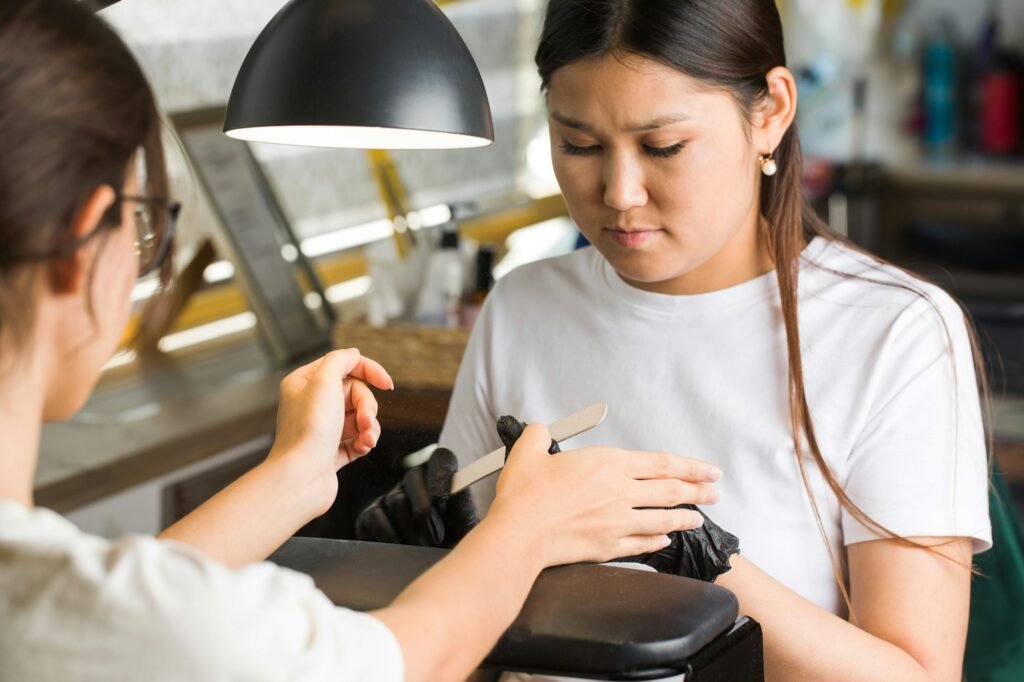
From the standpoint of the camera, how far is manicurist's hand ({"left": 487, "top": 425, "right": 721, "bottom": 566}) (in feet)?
3.10

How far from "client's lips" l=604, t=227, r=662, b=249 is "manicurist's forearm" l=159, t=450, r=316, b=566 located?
47cm

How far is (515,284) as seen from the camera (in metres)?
1.61

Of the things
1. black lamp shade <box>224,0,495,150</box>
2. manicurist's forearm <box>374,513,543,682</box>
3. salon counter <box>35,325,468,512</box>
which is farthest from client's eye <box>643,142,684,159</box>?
salon counter <box>35,325,468,512</box>

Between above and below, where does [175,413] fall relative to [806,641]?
below

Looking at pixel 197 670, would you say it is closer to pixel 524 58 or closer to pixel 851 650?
pixel 851 650

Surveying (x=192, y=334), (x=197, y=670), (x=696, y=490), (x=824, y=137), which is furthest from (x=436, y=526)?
(x=824, y=137)

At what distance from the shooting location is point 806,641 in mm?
1165

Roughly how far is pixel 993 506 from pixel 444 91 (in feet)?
2.43

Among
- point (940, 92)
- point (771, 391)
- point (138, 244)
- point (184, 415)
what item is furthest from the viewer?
point (940, 92)

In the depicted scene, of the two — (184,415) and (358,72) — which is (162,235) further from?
(184,415)

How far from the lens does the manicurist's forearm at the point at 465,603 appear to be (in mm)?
792

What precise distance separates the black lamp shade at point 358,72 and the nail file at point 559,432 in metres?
0.29

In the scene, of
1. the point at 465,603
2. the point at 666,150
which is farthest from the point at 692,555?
the point at 666,150

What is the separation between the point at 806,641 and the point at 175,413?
1.43 metres
